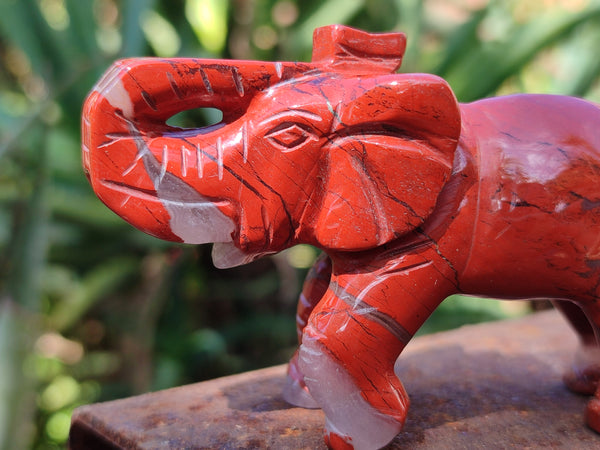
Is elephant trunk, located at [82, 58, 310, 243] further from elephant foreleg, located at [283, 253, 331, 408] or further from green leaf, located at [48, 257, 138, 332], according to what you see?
green leaf, located at [48, 257, 138, 332]

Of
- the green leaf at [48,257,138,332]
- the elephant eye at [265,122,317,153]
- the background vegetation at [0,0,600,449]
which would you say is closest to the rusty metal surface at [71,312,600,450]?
the elephant eye at [265,122,317,153]

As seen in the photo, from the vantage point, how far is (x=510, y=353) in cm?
109

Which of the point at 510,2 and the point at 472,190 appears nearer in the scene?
the point at 472,190

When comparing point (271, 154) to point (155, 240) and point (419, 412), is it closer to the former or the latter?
point (419, 412)

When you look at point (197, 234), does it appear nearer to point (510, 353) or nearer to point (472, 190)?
point (472, 190)

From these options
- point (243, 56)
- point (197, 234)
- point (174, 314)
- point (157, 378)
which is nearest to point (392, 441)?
point (197, 234)

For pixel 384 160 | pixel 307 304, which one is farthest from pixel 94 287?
pixel 384 160

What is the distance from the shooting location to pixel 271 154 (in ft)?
2.16

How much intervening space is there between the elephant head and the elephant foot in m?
0.14

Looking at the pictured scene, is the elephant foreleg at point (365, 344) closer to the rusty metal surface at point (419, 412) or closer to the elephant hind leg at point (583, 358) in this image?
the rusty metal surface at point (419, 412)

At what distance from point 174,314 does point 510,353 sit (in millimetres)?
1105

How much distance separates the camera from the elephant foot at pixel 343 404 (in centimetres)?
69

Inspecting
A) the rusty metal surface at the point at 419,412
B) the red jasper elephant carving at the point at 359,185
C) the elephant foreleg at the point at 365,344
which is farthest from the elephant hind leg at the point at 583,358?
the elephant foreleg at the point at 365,344

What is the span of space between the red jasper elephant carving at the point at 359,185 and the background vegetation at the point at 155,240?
775 mm
